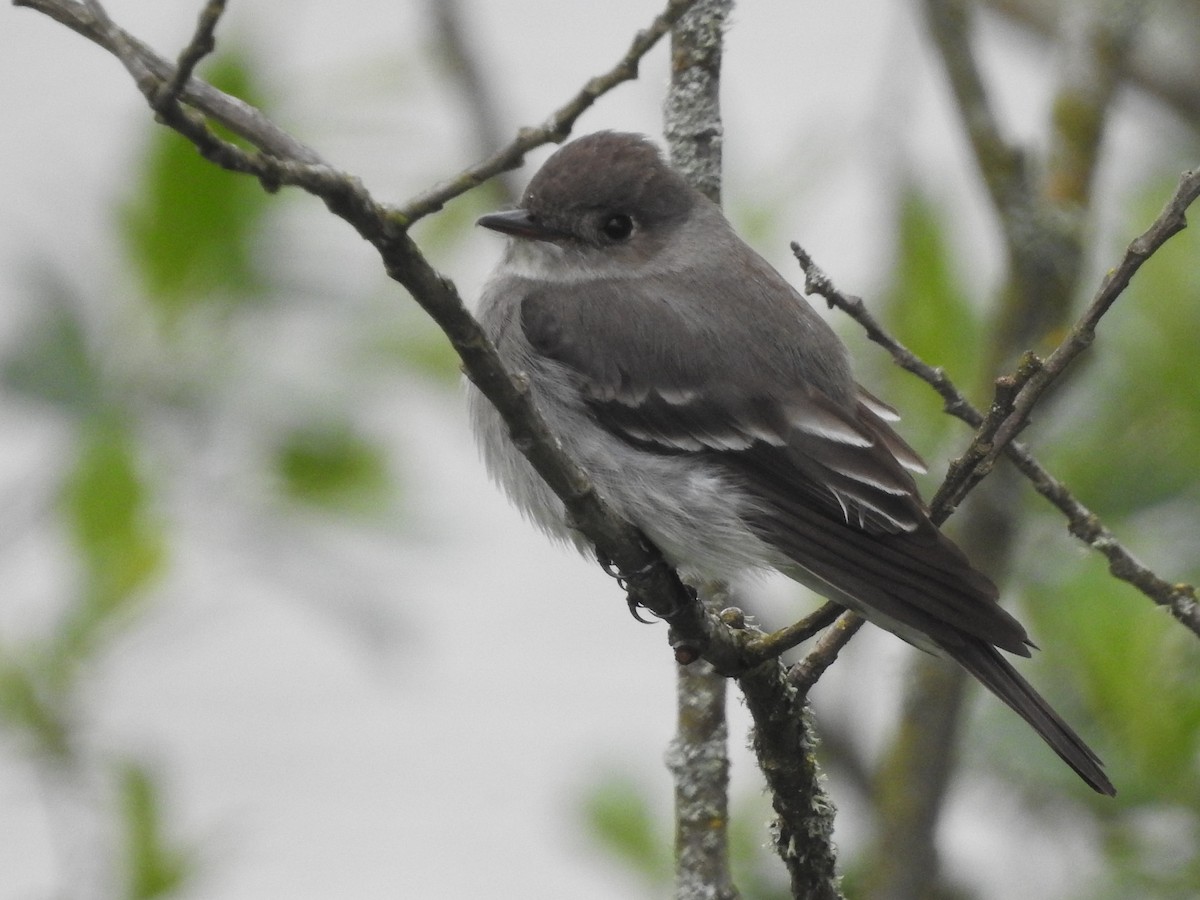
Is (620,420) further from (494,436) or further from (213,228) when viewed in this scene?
(213,228)

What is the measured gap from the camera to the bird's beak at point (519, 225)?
3.95 metres

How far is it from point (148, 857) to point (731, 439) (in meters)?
1.85

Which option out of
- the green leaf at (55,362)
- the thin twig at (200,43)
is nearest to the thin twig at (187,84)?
the thin twig at (200,43)

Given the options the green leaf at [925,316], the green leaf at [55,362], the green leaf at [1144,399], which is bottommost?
the green leaf at [55,362]

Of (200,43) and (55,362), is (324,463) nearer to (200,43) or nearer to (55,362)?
(55,362)

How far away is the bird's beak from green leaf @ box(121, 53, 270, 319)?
0.99 m

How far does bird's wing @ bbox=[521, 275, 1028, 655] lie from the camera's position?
3162mm

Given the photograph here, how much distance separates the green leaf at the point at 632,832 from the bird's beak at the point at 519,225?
63.4 inches

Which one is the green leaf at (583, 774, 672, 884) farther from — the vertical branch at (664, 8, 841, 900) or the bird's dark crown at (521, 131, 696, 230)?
the bird's dark crown at (521, 131, 696, 230)

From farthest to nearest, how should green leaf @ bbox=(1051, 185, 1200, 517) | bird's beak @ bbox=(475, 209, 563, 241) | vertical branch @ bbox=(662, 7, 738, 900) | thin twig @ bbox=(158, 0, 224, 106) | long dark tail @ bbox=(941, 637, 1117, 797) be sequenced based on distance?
green leaf @ bbox=(1051, 185, 1200, 517) → bird's beak @ bbox=(475, 209, 563, 241) → vertical branch @ bbox=(662, 7, 738, 900) → long dark tail @ bbox=(941, 637, 1117, 797) → thin twig @ bbox=(158, 0, 224, 106)

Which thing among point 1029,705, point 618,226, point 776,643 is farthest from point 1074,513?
point 618,226

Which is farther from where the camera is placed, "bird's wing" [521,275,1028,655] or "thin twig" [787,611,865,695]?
"bird's wing" [521,275,1028,655]

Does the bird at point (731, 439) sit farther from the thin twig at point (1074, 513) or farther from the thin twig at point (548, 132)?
the thin twig at point (548, 132)

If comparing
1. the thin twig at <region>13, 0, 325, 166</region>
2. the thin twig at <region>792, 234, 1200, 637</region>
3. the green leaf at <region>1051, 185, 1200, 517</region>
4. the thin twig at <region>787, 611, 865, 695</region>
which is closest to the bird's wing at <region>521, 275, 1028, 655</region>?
the thin twig at <region>787, 611, 865, 695</region>
